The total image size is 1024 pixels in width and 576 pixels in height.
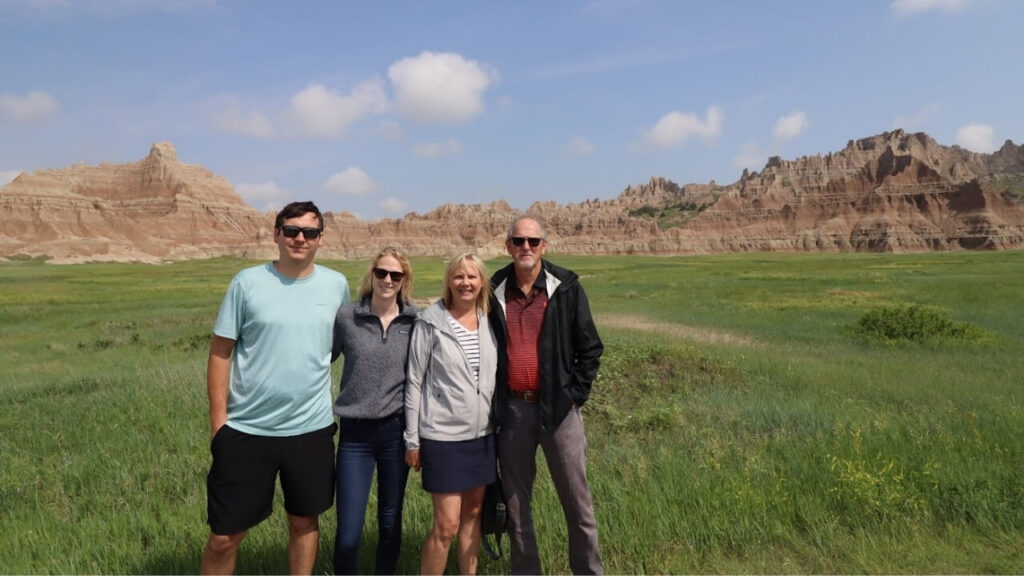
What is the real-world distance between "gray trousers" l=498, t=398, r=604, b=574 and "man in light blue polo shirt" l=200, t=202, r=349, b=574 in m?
1.21

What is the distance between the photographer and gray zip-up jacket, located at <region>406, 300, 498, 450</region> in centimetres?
349

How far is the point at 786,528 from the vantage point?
441 centimetres

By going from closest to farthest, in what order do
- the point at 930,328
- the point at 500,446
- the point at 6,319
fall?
the point at 500,446, the point at 930,328, the point at 6,319

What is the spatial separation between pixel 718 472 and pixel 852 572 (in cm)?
143

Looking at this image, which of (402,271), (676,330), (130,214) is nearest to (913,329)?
(676,330)

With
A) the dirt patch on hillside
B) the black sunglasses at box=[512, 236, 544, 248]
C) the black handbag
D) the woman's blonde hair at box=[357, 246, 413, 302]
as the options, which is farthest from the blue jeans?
the dirt patch on hillside

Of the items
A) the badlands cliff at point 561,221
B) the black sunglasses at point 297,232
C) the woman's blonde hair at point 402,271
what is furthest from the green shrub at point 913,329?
the badlands cliff at point 561,221

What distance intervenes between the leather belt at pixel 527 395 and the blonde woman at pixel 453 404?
17cm

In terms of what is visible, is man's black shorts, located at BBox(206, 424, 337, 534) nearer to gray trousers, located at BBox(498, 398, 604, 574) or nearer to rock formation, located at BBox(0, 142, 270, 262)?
gray trousers, located at BBox(498, 398, 604, 574)

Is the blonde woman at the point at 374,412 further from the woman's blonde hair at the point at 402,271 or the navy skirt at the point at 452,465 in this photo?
the navy skirt at the point at 452,465

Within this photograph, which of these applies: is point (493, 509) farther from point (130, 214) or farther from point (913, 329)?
point (130, 214)

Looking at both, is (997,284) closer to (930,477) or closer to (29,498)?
(930,477)

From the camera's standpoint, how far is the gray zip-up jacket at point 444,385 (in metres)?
3.49

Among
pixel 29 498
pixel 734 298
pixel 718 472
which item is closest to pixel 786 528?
pixel 718 472
